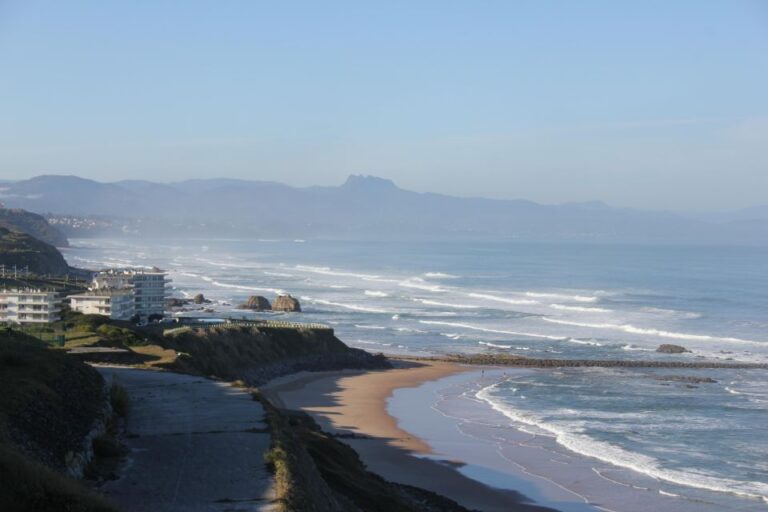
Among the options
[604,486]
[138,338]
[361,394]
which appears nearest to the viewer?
[604,486]

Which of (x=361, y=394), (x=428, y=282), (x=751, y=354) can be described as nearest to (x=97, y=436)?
(x=361, y=394)

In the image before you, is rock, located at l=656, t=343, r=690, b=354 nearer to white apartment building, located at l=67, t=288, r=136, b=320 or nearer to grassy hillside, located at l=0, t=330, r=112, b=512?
white apartment building, located at l=67, t=288, r=136, b=320

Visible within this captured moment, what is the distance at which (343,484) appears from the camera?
1953cm

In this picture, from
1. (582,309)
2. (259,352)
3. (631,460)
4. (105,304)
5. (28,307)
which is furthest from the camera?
(582,309)

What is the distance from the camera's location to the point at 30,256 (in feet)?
314

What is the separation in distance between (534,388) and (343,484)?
2088 cm

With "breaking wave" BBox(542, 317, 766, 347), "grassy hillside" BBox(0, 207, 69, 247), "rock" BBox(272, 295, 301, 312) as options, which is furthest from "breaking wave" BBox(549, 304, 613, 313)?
"grassy hillside" BBox(0, 207, 69, 247)

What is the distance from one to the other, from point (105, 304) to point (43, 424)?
38044 mm

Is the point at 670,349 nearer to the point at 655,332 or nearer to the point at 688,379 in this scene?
the point at 655,332

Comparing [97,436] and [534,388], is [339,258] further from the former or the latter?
[97,436]

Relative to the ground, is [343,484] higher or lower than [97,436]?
lower

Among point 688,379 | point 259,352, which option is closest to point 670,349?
point 688,379

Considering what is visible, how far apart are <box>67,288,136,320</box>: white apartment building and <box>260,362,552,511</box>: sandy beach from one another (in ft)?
44.7

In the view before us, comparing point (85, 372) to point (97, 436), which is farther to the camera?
point (85, 372)
